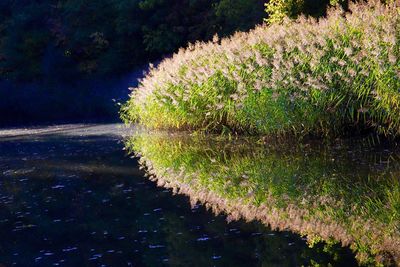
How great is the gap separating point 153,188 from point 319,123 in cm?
352

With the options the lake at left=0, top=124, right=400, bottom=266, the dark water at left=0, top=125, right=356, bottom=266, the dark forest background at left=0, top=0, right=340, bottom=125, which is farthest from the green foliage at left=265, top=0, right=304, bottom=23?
the dark water at left=0, top=125, right=356, bottom=266

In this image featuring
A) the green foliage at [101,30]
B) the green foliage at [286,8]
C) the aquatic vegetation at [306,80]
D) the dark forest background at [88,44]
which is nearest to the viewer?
the aquatic vegetation at [306,80]

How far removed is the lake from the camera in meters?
5.15

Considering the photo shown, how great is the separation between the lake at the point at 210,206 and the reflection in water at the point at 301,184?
0.5 inches

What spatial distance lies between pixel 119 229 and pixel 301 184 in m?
2.20

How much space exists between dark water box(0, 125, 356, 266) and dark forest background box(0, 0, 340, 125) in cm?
1347

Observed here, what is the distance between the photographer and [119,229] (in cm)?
622

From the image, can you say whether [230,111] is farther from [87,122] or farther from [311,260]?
[87,122]

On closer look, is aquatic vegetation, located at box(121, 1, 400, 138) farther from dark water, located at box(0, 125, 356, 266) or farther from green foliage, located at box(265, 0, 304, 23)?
green foliage, located at box(265, 0, 304, 23)

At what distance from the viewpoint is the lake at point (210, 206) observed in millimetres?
5152

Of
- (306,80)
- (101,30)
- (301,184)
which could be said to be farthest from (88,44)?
(301,184)

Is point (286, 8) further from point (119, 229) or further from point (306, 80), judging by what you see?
point (119, 229)

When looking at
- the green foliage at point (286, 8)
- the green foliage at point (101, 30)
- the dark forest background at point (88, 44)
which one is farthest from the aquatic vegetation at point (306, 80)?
the green foliage at point (101, 30)

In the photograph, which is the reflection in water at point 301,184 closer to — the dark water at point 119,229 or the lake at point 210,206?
the lake at point 210,206
